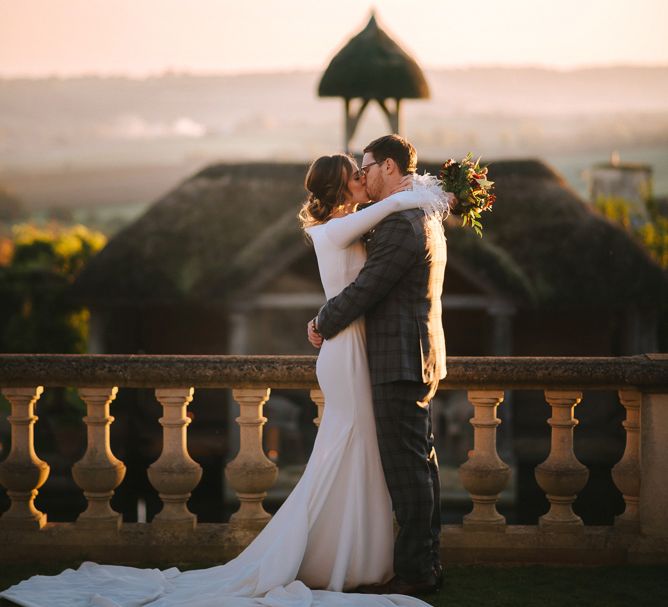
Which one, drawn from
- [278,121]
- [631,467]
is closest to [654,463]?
[631,467]

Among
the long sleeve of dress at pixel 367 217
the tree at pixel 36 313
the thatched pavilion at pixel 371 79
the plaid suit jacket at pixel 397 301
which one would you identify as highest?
the thatched pavilion at pixel 371 79

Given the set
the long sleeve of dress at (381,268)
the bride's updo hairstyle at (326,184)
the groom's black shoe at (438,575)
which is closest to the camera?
the long sleeve of dress at (381,268)

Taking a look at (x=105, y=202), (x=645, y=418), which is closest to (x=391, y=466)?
(x=645, y=418)

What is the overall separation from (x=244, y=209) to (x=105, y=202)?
202 feet

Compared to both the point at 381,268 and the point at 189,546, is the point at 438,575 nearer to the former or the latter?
the point at 189,546

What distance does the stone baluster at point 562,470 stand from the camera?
5.30 metres

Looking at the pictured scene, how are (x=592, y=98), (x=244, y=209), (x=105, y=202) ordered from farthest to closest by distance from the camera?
(x=592, y=98) → (x=105, y=202) → (x=244, y=209)

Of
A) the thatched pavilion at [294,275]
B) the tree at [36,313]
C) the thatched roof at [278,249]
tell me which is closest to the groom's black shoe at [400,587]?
the thatched roof at [278,249]

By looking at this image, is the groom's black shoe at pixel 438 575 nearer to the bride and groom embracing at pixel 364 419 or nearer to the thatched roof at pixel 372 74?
the bride and groom embracing at pixel 364 419

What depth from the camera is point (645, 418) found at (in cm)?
523

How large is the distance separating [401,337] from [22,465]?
1895 mm

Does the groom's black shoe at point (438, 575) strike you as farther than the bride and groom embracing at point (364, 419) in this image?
Yes

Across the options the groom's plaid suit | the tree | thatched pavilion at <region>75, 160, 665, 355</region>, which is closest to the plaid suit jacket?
the groom's plaid suit

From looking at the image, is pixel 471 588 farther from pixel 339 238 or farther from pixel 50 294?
pixel 50 294
